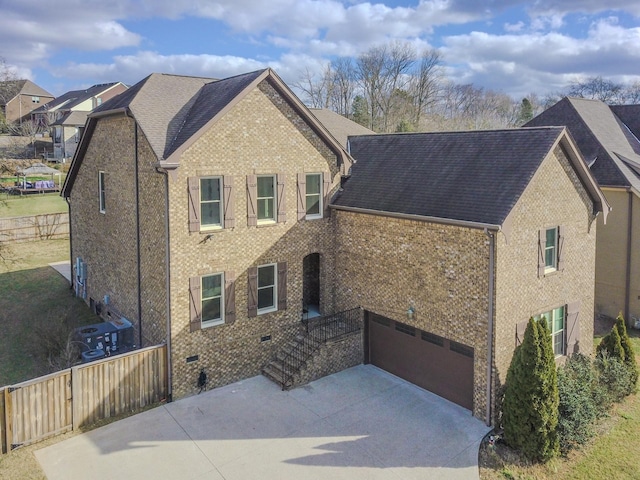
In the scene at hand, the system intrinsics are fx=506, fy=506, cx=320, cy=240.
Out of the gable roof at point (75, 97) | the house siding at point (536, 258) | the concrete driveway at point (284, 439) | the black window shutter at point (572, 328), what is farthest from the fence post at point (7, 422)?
the gable roof at point (75, 97)

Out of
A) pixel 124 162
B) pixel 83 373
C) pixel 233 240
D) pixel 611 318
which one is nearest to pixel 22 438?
pixel 83 373

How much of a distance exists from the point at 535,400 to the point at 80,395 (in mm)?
11018

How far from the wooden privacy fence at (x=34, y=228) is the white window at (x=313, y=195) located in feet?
78.8

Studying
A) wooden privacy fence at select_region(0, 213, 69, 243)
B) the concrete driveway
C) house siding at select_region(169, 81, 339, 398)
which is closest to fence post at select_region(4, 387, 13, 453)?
the concrete driveway

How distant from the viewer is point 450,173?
14.9 meters

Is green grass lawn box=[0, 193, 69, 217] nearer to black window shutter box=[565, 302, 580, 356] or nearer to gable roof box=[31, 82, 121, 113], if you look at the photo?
gable roof box=[31, 82, 121, 113]

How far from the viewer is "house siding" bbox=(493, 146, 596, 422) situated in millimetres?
12969

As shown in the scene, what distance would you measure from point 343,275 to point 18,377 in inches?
413

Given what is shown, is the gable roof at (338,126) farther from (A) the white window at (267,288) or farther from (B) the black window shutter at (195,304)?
(B) the black window shutter at (195,304)

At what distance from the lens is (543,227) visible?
45.8 feet

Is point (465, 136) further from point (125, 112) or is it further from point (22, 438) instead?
point (22, 438)

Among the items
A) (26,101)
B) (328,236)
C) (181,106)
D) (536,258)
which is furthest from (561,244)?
(26,101)

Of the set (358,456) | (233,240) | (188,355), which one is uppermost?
(233,240)

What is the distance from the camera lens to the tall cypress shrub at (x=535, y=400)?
11695 millimetres
